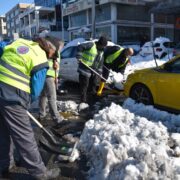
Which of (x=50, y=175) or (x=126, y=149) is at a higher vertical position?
(x=126, y=149)

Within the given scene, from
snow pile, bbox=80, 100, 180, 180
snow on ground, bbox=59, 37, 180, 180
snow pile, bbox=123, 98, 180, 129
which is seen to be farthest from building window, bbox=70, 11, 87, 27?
snow pile, bbox=80, 100, 180, 180

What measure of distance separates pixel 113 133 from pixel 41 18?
6727cm

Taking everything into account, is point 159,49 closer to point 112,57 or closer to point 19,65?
point 112,57

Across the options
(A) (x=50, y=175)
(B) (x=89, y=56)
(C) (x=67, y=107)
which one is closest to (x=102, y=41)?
(B) (x=89, y=56)

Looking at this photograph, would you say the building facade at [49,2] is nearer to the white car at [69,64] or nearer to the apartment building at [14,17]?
the apartment building at [14,17]

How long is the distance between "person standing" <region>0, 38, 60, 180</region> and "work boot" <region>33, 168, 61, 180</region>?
1 centimetres

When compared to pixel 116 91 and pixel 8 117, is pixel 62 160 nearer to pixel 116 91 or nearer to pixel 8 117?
pixel 8 117

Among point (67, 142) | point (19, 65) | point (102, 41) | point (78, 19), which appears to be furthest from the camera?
point (78, 19)

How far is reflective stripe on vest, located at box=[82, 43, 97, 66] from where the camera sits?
8.54 metres

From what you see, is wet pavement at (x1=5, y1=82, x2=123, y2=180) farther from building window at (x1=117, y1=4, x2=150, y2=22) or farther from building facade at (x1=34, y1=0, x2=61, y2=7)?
building facade at (x1=34, y1=0, x2=61, y2=7)

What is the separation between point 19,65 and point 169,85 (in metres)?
4.19

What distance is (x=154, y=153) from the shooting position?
14.2 ft

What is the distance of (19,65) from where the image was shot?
387 centimetres

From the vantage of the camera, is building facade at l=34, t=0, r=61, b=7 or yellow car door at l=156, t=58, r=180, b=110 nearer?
yellow car door at l=156, t=58, r=180, b=110
